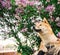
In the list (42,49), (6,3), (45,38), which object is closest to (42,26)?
(45,38)

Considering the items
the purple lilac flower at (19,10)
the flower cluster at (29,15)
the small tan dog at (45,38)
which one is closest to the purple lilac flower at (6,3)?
the flower cluster at (29,15)

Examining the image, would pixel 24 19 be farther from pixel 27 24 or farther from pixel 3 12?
pixel 3 12

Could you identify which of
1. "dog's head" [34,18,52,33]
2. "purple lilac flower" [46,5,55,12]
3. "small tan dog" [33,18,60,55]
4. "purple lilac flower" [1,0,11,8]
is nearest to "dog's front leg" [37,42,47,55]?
"small tan dog" [33,18,60,55]

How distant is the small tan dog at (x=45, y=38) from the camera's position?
110 inches

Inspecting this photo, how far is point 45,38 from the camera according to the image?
284cm

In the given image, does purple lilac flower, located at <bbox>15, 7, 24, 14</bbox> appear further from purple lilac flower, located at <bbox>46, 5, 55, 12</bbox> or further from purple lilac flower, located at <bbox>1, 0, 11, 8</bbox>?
purple lilac flower, located at <bbox>46, 5, 55, 12</bbox>

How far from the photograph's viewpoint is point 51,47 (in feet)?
9.15

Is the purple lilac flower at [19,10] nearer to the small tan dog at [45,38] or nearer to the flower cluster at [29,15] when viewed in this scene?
the flower cluster at [29,15]

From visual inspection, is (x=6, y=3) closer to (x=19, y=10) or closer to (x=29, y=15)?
(x=19, y=10)

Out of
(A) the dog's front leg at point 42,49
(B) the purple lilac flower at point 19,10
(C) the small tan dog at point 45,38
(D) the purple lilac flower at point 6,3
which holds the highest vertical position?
(D) the purple lilac flower at point 6,3

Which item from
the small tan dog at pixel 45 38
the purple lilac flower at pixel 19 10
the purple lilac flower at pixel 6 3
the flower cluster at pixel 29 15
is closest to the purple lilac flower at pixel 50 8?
the flower cluster at pixel 29 15

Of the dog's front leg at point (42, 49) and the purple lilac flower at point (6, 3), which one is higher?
the purple lilac flower at point (6, 3)

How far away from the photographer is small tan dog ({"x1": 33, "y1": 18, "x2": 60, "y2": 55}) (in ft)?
9.18

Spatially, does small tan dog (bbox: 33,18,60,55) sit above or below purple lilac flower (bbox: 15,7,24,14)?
below
